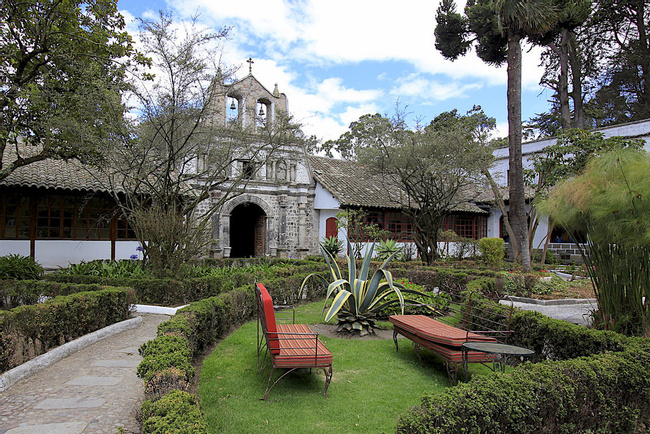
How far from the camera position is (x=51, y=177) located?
12.8 meters

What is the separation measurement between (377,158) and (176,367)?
42.7 ft

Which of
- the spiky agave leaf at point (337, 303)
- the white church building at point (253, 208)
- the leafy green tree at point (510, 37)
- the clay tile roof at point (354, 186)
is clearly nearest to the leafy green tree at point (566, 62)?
the leafy green tree at point (510, 37)

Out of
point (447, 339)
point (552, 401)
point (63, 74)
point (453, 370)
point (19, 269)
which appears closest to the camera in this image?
point (552, 401)

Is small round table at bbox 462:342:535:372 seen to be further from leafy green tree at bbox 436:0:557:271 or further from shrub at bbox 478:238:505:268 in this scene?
shrub at bbox 478:238:505:268

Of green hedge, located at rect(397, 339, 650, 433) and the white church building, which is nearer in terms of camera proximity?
green hedge, located at rect(397, 339, 650, 433)

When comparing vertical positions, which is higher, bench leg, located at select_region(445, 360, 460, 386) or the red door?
the red door

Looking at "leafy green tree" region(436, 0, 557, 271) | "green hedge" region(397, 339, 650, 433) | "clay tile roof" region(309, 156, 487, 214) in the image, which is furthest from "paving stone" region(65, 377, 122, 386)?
Result: "clay tile roof" region(309, 156, 487, 214)

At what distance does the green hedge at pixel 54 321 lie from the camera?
4441 mm

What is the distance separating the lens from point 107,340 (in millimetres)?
5961

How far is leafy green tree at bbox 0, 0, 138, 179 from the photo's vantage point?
9094 millimetres

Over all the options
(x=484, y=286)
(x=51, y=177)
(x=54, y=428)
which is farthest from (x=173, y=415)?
(x=51, y=177)

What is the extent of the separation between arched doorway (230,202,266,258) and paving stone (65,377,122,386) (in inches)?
601

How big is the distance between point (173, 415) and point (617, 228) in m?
4.98

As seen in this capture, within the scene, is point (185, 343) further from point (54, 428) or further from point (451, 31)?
point (451, 31)
